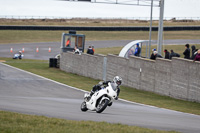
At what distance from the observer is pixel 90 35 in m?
67.9

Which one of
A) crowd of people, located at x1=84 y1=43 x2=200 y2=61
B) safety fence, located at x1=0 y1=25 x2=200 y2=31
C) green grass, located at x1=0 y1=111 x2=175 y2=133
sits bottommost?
green grass, located at x1=0 y1=111 x2=175 y2=133

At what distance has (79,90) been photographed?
22.3 meters

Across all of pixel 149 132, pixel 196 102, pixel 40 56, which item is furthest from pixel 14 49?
pixel 149 132

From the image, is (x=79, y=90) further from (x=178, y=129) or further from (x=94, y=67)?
(x=178, y=129)

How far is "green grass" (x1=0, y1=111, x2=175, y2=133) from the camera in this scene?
9250mm

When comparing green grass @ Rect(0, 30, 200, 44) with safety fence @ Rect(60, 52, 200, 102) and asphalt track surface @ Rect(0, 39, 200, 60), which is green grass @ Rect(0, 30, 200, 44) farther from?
safety fence @ Rect(60, 52, 200, 102)

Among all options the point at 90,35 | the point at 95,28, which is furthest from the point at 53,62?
the point at 95,28

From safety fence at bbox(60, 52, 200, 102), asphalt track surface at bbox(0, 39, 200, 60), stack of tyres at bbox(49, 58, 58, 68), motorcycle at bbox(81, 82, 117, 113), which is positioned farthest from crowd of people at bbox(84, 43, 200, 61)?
asphalt track surface at bbox(0, 39, 200, 60)

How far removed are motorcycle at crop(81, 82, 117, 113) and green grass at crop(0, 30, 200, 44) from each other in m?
49.9

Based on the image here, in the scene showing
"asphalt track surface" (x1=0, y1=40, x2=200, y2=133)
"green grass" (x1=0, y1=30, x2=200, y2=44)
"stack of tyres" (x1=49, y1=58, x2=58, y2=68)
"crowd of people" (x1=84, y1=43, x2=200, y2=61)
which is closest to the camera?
"asphalt track surface" (x1=0, y1=40, x2=200, y2=133)

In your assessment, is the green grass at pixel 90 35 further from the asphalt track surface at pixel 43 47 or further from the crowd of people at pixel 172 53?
the crowd of people at pixel 172 53

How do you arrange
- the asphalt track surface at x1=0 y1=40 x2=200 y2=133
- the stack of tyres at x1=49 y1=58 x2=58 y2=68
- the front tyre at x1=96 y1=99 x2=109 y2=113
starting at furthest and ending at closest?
1. the stack of tyres at x1=49 y1=58 x2=58 y2=68
2. the front tyre at x1=96 y1=99 x2=109 y2=113
3. the asphalt track surface at x1=0 y1=40 x2=200 y2=133

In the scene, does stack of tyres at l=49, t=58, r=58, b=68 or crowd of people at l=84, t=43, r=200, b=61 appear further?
stack of tyres at l=49, t=58, r=58, b=68

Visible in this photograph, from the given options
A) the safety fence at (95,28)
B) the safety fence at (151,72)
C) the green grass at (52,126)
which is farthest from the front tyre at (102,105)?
the safety fence at (95,28)
